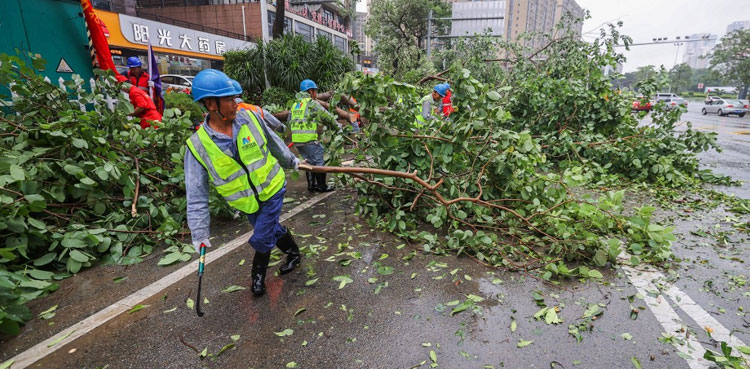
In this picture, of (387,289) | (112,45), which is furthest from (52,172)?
(112,45)

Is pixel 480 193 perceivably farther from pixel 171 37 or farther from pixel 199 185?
pixel 171 37

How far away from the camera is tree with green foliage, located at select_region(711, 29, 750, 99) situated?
41119 mm

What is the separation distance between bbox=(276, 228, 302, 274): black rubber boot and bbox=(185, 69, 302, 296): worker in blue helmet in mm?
340

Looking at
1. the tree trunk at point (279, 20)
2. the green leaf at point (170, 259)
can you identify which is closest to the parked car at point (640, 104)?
the green leaf at point (170, 259)

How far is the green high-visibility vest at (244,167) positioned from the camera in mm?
2637

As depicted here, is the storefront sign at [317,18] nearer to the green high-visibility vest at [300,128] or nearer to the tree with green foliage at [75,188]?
the green high-visibility vest at [300,128]

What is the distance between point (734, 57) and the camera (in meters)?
43.0

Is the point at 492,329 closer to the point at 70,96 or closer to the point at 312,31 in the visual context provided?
the point at 70,96

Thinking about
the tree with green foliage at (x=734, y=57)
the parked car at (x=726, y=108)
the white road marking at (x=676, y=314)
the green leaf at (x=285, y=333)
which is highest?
the tree with green foliage at (x=734, y=57)

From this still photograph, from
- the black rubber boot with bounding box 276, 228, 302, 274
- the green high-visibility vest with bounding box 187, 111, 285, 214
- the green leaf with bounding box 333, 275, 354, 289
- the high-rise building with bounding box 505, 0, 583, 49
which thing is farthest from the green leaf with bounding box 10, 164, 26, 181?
the high-rise building with bounding box 505, 0, 583, 49

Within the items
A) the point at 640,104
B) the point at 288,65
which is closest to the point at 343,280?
the point at 640,104

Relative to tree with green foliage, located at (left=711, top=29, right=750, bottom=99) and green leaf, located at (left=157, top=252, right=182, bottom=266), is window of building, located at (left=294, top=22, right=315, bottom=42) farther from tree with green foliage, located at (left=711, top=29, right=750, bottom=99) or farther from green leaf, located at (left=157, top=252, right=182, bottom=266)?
tree with green foliage, located at (left=711, top=29, right=750, bottom=99)

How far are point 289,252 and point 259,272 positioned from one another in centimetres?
45

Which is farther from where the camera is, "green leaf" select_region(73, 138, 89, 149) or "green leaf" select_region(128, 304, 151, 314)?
"green leaf" select_region(73, 138, 89, 149)
